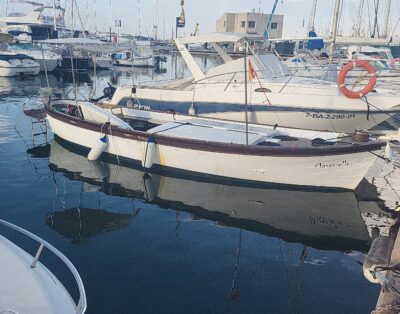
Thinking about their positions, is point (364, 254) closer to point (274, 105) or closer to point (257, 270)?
point (257, 270)

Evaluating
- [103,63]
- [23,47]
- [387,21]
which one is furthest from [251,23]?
[23,47]

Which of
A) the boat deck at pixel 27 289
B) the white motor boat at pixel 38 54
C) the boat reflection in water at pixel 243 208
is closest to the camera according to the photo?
the boat deck at pixel 27 289

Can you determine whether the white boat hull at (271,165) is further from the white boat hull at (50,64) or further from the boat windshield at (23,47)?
the boat windshield at (23,47)

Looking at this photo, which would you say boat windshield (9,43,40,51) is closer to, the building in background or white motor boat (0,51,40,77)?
white motor boat (0,51,40,77)

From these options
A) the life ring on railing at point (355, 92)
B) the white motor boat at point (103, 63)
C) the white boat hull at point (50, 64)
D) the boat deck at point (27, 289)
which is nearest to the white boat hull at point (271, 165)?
the life ring on railing at point (355, 92)

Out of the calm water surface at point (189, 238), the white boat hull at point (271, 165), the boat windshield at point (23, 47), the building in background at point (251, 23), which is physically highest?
the building in background at point (251, 23)

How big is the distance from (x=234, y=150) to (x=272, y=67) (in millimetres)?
7718

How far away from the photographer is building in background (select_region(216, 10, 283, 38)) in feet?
270

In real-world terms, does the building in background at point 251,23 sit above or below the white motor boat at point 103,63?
above

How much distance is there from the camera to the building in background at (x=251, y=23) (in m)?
82.4

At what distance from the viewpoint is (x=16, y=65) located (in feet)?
111

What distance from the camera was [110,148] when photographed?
1297 centimetres

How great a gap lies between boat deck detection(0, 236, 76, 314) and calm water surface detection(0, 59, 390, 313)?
5.84ft

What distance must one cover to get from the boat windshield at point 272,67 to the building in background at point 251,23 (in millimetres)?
67742
